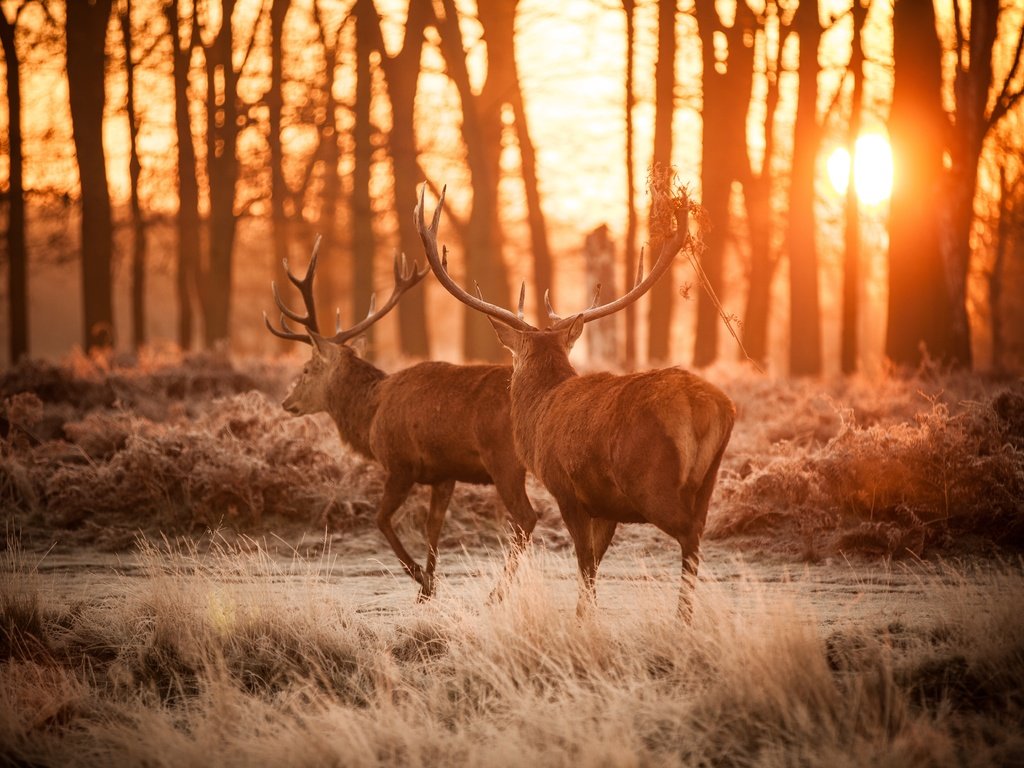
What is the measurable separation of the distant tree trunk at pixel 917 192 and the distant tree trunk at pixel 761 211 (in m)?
5.11

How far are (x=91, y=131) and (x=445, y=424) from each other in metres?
16.0

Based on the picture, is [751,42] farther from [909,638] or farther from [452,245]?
[909,638]

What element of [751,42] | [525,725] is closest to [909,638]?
[525,725]

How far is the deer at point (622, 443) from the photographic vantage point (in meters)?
5.52

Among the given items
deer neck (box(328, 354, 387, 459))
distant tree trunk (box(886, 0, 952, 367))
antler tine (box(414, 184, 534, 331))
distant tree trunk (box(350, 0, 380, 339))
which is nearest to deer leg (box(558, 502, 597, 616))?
antler tine (box(414, 184, 534, 331))

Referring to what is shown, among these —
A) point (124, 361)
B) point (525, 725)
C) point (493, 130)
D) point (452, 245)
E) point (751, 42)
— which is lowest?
point (525, 725)

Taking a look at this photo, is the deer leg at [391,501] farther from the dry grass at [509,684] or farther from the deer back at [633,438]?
the deer back at [633,438]

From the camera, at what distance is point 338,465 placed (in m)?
10.6

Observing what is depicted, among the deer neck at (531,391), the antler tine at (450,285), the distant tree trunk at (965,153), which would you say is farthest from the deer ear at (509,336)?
the distant tree trunk at (965,153)

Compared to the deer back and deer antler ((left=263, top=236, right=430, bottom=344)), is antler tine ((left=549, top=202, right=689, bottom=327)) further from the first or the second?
deer antler ((left=263, top=236, right=430, bottom=344))

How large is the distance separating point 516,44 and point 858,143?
7199 mm

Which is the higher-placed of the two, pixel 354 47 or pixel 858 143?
pixel 354 47

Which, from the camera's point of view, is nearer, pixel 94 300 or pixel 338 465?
pixel 338 465

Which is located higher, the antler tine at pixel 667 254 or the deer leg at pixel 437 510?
the antler tine at pixel 667 254
